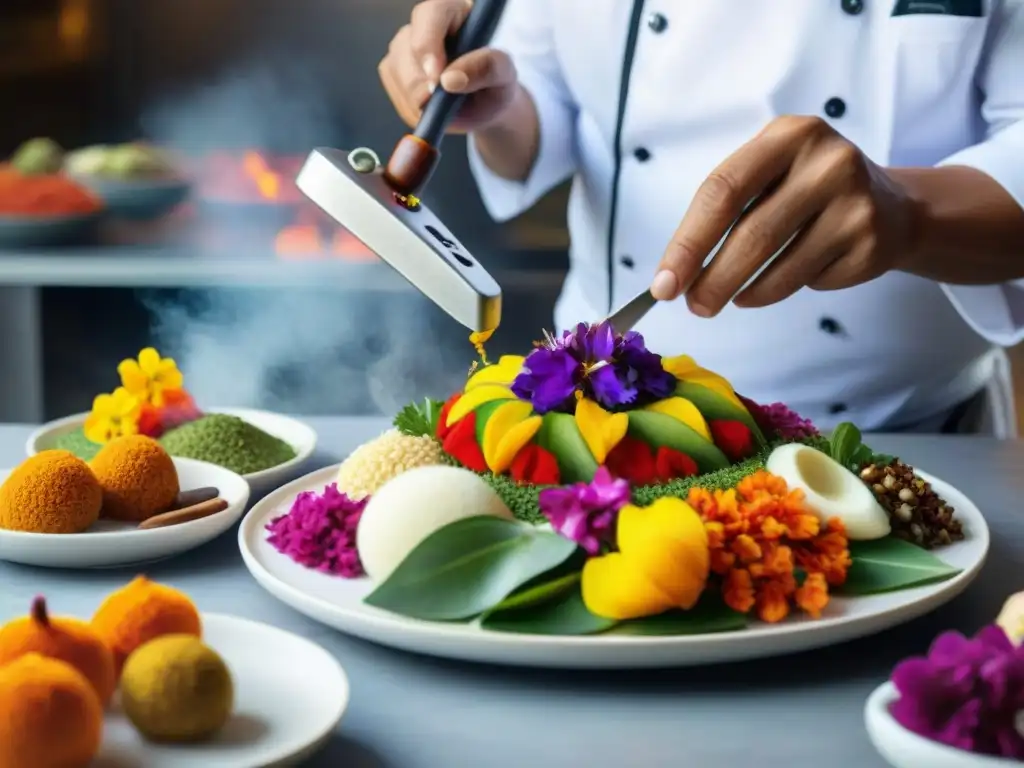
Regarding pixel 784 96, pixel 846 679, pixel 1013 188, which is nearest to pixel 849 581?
pixel 846 679

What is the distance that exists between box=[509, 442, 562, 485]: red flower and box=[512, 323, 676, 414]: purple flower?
0.15 feet

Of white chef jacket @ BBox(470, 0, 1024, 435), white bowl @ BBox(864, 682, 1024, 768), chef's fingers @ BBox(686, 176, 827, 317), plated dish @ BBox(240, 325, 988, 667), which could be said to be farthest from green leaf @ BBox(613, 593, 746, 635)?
white chef jacket @ BBox(470, 0, 1024, 435)

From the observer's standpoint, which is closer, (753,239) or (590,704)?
(590,704)

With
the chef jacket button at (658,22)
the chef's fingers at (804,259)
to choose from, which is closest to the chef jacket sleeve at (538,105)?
the chef jacket button at (658,22)

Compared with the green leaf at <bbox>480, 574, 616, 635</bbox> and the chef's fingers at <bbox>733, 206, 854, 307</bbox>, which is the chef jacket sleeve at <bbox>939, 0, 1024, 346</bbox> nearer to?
the chef's fingers at <bbox>733, 206, 854, 307</bbox>

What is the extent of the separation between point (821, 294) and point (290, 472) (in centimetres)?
61

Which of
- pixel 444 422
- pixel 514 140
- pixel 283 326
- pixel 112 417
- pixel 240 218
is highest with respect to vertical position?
pixel 514 140

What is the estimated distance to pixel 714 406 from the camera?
Answer: 94 cm

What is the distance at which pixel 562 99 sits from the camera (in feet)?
5.09

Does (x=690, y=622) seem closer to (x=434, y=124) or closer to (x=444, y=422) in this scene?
(x=444, y=422)

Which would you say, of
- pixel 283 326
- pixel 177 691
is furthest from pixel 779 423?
pixel 283 326

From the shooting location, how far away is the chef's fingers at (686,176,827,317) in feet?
3.19

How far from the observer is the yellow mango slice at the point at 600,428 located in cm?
88

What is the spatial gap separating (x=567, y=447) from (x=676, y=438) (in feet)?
0.26
